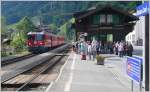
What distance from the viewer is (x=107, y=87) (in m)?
15.9

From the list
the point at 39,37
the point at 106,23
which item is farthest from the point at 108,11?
the point at 39,37

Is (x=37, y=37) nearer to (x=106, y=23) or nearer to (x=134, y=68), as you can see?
(x=106, y=23)

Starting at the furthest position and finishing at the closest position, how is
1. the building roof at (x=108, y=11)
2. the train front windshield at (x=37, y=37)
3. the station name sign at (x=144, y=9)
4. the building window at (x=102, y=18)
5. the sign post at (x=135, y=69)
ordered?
the train front windshield at (x=37, y=37) → the building window at (x=102, y=18) → the building roof at (x=108, y=11) → the sign post at (x=135, y=69) → the station name sign at (x=144, y=9)

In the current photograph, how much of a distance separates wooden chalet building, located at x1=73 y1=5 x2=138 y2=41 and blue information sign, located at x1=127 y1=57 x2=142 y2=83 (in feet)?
126

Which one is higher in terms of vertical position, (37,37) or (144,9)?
(144,9)

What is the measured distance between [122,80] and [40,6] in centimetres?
11156

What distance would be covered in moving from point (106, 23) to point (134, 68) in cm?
4143

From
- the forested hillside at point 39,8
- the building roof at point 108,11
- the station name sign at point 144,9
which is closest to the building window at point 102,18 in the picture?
the building roof at point 108,11

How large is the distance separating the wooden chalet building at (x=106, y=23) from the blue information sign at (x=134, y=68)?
126 ft

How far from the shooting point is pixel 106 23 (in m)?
53.9

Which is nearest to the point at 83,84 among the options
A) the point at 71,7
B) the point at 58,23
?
the point at 71,7

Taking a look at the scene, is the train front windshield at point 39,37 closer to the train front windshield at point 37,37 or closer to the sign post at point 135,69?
the train front windshield at point 37,37

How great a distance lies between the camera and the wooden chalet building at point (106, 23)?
52.3m

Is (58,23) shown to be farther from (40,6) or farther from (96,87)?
(96,87)
